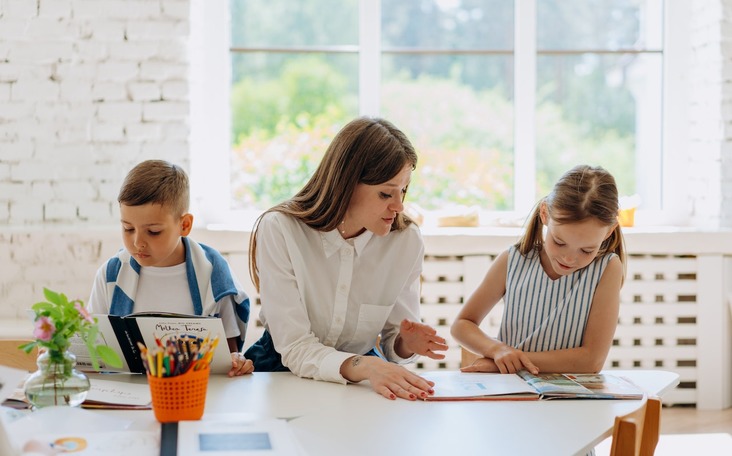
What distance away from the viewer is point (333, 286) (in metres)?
2.07

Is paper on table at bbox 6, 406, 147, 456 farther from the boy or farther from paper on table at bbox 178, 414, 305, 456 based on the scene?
the boy

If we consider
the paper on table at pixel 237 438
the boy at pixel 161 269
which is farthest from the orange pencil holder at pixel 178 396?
the boy at pixel 161 269

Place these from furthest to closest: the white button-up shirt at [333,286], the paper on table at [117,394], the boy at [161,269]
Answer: the boy at [161,269] → the white button-up shirt at [333,286] → the paper on table at [117,394]

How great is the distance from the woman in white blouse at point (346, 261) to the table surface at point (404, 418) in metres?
0.17

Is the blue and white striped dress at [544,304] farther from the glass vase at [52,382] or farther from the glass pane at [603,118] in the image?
the glass pane at [603,118]

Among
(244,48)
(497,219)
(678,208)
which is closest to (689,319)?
(678,208)

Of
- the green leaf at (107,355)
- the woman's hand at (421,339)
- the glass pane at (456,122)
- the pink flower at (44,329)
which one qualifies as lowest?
the woman's hand at (421,339)

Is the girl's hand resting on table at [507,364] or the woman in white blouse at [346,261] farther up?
the woman in white blouse at [346,261]

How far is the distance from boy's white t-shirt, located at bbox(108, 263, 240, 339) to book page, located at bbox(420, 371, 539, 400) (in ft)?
1.72

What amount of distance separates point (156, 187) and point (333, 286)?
0.49m

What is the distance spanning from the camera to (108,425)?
57.9 inches

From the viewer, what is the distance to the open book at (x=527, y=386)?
1.71 metres

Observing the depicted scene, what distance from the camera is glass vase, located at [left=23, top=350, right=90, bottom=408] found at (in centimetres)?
150

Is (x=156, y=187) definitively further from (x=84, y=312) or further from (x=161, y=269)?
(x=84, y=312)
